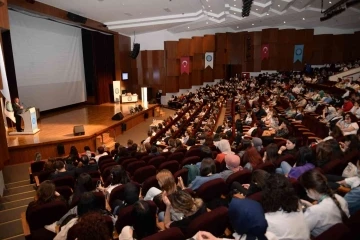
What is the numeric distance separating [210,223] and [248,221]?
44cm

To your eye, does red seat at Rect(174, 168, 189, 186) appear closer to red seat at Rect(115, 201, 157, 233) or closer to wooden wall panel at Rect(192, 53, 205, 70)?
red seat at Rect(115, 201, 157, 233)

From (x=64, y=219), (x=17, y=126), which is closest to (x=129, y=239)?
(x=64, y=219)

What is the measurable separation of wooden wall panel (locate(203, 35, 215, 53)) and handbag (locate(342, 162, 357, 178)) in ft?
54.7

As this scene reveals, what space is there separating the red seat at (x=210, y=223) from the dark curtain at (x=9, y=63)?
331 inches

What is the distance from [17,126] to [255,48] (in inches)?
628

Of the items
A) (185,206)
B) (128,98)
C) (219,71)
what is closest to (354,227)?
(185,206)

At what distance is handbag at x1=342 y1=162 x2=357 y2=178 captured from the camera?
284 cm

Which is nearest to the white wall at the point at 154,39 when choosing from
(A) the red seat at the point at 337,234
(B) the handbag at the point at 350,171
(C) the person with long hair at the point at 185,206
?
(B) the handbag at the point at 350,171

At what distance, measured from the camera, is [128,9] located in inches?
415

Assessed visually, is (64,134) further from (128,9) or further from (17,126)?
(128,9)

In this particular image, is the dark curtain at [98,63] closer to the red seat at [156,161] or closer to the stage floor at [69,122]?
the stage floor at [69,122]

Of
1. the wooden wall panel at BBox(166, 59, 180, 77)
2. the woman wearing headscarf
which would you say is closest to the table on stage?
the wooden wall panel at BBox(166, 59, 180, 77)

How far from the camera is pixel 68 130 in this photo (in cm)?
834

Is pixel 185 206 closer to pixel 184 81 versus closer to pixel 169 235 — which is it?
pixel 169 235
